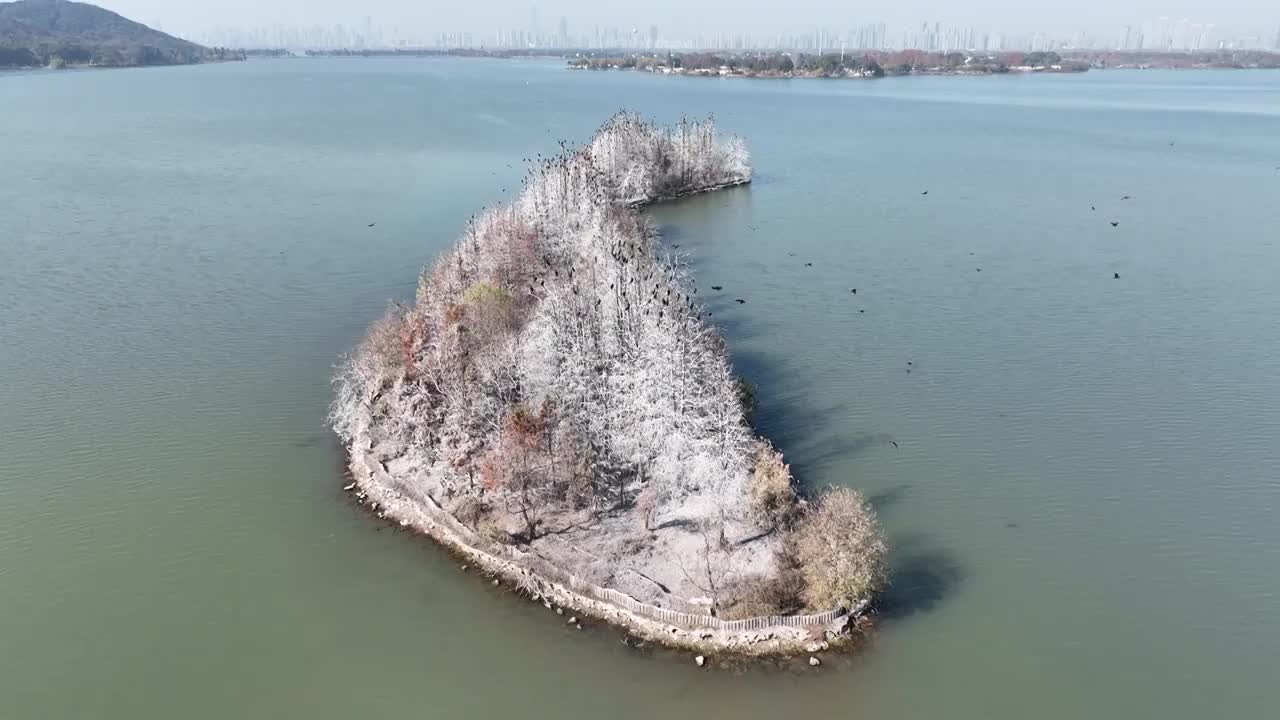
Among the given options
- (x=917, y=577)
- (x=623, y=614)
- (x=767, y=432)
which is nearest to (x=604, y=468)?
(x=623, y=614)

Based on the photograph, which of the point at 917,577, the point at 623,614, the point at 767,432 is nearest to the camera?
the point at 623,614

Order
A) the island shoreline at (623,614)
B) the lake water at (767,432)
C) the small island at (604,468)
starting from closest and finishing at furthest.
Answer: the lake water at (767,432)
the island shoreline at (623,614)
the small island at (604,468)

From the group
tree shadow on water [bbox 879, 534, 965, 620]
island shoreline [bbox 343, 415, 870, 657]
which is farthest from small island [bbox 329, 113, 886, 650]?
tree shadow on water [bbox 879, 534, 965, 620]

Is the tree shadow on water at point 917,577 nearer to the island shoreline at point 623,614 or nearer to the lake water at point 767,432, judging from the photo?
the lake water at point 767,432

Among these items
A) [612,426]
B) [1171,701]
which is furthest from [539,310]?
[1171,701]

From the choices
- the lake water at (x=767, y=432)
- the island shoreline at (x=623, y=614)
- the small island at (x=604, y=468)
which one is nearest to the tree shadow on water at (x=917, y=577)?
the lake water at (x=767, y=432)

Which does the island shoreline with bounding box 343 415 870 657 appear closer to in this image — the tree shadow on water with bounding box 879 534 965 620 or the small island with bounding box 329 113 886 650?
the small island with bounding box 329 113 886 650

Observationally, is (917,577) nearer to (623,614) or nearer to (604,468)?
(623,614)
